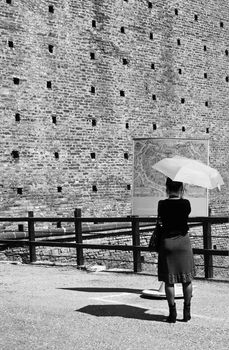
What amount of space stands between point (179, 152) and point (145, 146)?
0.83 metres

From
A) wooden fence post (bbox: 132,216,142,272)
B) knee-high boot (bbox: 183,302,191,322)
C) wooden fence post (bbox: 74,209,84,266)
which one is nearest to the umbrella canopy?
knee-high boot (bbox: 183,302,191,322)

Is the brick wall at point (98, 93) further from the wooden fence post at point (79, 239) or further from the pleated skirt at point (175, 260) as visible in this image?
the pleated skirt at point (175, 260)

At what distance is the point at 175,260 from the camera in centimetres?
671

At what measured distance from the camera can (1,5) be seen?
17125 millimetres

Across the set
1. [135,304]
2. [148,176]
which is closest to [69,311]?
[135,304]

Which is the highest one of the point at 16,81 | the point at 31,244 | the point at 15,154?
the point at 16,81

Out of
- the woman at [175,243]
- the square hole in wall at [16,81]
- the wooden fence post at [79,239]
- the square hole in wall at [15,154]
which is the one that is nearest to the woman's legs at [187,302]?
the woman at [175,243]

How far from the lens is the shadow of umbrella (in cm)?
678

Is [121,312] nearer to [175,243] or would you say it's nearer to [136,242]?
[175,243]

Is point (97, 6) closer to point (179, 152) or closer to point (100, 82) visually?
point (100, 82)

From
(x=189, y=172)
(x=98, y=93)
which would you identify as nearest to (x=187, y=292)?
(x=189, y=172)

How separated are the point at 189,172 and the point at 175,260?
1052mm

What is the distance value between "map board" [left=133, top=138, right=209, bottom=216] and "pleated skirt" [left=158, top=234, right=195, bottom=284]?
6.20 m

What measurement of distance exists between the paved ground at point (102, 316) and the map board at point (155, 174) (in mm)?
3355
